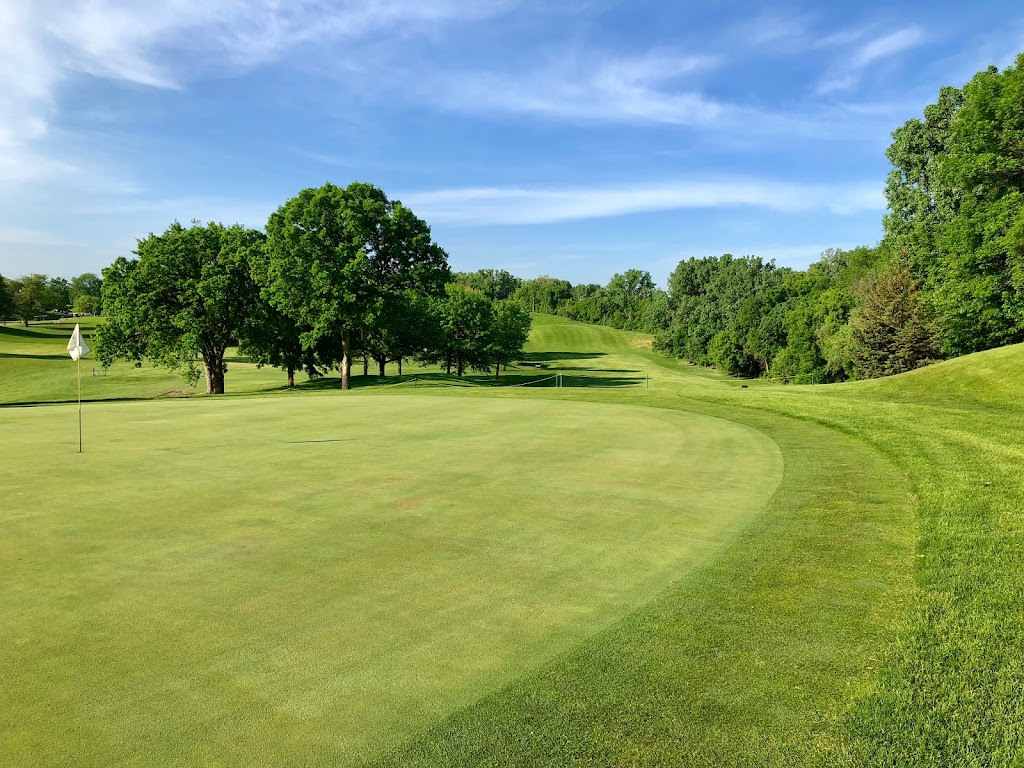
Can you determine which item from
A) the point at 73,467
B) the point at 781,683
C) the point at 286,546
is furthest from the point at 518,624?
the point at 73,467

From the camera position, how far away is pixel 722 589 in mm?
5793

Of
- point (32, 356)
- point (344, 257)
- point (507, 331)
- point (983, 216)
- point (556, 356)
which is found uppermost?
point (983, 216)

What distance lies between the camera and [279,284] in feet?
124

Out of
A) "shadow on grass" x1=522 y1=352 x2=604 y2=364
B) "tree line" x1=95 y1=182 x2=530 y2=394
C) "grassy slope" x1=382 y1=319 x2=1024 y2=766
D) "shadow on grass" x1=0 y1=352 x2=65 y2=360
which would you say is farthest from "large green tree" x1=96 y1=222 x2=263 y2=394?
"shadow on grass" x1=522 y1=352 x2=604 y2=364

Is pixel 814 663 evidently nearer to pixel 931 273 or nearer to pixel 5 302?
pixel 931 273

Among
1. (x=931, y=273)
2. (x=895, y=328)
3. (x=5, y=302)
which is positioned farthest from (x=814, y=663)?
(x=5, y=302)

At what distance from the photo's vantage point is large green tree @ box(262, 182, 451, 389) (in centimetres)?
3762

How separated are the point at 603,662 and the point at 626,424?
40.4 feet

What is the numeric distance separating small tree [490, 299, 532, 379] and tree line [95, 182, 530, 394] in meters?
25.8

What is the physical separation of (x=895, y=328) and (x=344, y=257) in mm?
44094

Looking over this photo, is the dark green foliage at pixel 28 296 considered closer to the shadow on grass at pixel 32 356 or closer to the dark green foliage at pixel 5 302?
the dark green foliage at pixel 5 302

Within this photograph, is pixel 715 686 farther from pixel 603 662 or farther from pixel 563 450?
pixel 563 450

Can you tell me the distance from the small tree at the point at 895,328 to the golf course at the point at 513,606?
43064mm

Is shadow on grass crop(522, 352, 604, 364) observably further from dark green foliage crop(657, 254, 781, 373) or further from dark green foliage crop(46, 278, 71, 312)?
dark green foliage crop(46, 278, 71, 312)
